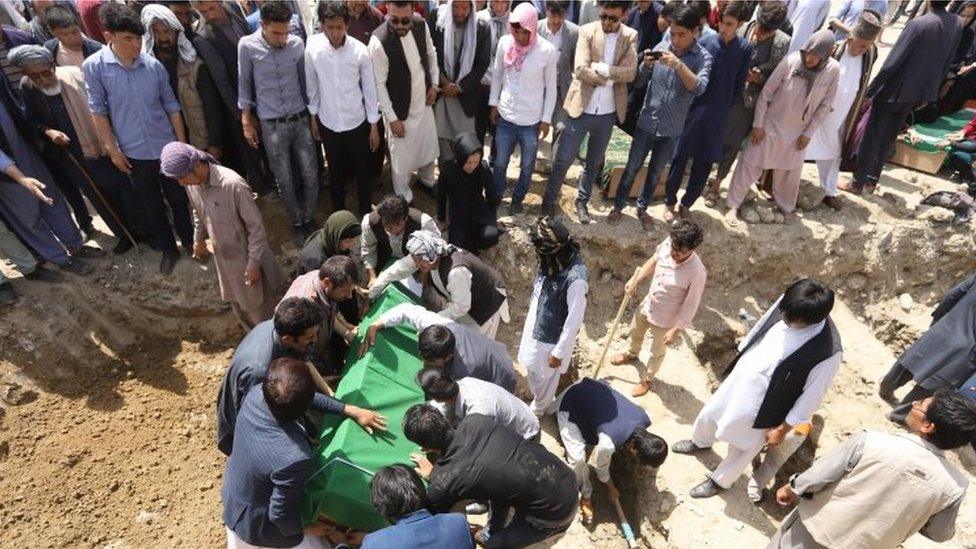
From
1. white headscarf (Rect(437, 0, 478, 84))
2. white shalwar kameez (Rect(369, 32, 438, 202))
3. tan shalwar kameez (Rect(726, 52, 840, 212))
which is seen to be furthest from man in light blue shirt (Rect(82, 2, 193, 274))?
tan shalwar kameez (Rect(726, 52, 840, 212))

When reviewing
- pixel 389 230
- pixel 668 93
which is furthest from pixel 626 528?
pixel 668 93

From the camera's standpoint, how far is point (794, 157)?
585cm

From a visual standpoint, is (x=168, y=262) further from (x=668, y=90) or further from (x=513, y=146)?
(x=668, y=90)

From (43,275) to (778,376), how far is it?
6.28 m

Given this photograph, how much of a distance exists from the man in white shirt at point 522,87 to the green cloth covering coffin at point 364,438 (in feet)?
8.30

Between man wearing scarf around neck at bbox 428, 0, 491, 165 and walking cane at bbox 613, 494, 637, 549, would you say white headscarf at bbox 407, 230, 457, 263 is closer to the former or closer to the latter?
man wearing scarf around neck at bbox 428, 0, 491, 165

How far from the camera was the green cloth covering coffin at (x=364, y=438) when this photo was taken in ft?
9.80

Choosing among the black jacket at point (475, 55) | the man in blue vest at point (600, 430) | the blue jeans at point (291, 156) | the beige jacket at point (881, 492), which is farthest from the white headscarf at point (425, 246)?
the beige jacket at point (881, 492)

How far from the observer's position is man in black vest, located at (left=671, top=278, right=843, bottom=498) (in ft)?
10.9

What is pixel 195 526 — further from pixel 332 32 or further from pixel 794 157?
pixel 794 157

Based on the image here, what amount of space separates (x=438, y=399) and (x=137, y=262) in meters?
3.94

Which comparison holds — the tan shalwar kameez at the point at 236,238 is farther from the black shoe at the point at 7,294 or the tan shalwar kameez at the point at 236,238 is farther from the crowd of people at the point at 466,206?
the black shoe at the point at 7,294

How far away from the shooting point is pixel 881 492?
2850mm

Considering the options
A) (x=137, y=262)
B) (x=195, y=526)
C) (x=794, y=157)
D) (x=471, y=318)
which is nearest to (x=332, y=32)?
(x=471, y=318)
